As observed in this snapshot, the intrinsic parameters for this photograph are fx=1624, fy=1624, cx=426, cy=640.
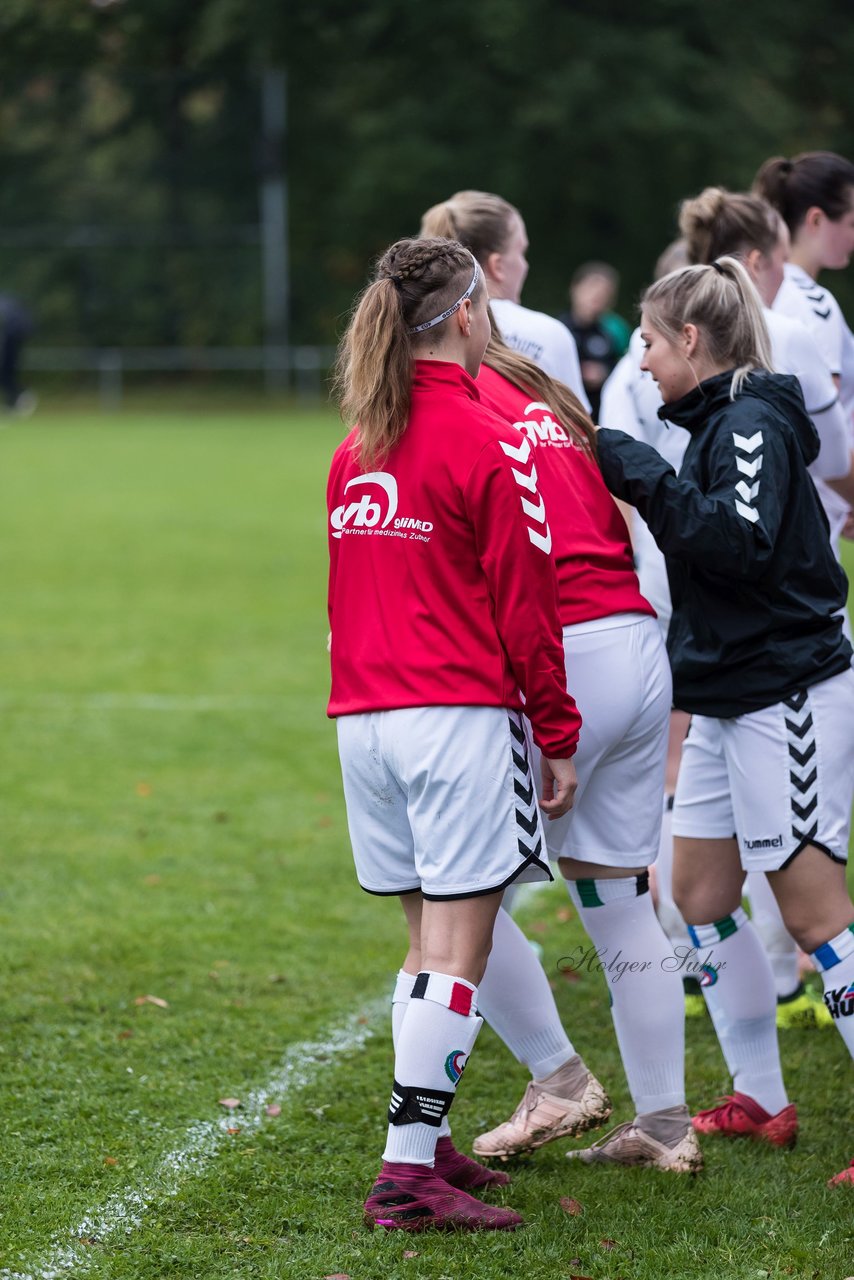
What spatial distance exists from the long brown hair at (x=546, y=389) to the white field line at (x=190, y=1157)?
184cm

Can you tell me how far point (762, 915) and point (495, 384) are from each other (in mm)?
2019

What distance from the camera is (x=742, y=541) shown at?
3383mm

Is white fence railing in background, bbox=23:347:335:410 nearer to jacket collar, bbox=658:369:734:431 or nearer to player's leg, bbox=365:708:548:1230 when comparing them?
jacket collar, bbox=658:369:734:431

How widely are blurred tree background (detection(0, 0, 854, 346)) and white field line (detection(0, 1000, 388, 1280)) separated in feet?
93.3

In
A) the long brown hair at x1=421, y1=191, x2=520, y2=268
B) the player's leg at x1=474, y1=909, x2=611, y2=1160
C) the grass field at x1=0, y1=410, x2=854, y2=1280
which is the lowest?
the grass field at x1=0, y1=410, x2=854, y2=1280

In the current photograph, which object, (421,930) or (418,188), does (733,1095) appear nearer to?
(421,930)

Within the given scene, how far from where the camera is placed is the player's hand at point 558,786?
329 cm

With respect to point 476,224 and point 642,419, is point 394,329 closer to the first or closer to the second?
point 476,224

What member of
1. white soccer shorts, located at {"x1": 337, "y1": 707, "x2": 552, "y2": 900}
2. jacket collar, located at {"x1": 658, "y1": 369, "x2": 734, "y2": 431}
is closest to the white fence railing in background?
jacket collar, located at {"x1": 658, "y1": 369, "x2": 734, "y2": 431}

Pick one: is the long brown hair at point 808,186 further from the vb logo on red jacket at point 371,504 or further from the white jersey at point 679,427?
the vb logo on red jacket at point 371,504

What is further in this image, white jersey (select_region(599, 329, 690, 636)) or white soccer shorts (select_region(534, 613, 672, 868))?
white jersey (select_region(599, 329, 690, 636))

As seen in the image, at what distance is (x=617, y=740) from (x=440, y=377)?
2.87ft

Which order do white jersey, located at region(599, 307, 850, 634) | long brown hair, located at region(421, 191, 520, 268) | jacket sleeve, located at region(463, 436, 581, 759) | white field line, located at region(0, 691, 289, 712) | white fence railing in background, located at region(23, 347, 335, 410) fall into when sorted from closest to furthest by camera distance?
jacket sleeve, located at region(463, 436, 581, 759) < white jersey, located at region(599, 307, 850, 634) < long brown hair, located at region(421, 191, 520, 268) < white field line, located at region(0, 691, 289, 712) < white fence railing in background, located at region(23, 347, 335, 410)

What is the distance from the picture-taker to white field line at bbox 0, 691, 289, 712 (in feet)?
28.7
